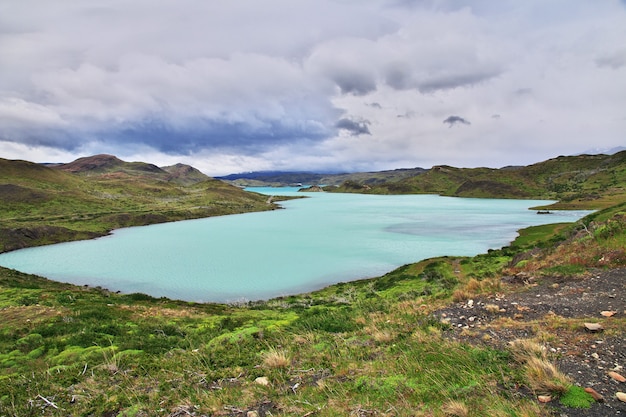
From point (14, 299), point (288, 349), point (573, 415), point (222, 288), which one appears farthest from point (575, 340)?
point (222, 288)

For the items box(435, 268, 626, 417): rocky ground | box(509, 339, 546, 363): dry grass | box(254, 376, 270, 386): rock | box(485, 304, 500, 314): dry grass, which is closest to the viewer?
box(435, 268, 626, 417): rocky ground

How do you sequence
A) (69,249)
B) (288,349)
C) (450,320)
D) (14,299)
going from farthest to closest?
(69,249)
(14,299)
(450,320)
(288,349)

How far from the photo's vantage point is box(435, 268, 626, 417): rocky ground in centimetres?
686

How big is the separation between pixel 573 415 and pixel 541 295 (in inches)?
400

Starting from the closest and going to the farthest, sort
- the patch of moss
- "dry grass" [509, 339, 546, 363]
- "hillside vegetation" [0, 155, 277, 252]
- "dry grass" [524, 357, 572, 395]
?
the patch of moss, "dry grass" [524, 357, 572, 395], "dry grass" [509, 339, 546, 363], "hillside vegetation" [0, 155, 277, 252]

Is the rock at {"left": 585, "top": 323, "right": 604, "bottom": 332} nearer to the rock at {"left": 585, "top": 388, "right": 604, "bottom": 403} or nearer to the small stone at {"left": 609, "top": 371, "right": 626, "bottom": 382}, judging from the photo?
the small stone at {"left": 609, "top": 371, "right": 626, "bottom": 382}

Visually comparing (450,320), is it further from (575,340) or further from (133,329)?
(133,329)

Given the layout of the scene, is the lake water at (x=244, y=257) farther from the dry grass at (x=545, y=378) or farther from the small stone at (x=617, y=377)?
the small stone at (x=617, y=377)

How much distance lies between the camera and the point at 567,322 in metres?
10.2

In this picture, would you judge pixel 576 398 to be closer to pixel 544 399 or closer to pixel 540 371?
pixel 544 399

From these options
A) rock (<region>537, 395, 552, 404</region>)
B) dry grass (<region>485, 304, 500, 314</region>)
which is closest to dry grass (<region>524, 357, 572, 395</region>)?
rock (<region>537, 395, 552, 404</region>)

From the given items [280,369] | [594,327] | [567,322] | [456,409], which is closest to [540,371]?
[456,409]

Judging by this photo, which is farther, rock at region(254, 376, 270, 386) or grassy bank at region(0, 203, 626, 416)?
rock at region(254, 376, 270, 386)

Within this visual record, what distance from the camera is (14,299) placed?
24328mm
